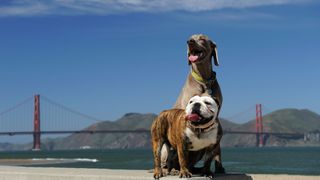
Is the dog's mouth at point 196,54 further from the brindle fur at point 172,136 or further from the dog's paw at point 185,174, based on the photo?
the dog's paw at point 185,174

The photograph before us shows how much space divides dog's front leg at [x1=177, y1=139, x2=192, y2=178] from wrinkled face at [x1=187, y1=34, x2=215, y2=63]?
879mm

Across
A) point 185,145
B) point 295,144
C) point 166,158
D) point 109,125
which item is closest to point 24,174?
point 166,158

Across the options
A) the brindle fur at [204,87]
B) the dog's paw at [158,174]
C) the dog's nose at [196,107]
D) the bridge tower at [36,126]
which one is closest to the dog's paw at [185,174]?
the brindle fur at [204,87]

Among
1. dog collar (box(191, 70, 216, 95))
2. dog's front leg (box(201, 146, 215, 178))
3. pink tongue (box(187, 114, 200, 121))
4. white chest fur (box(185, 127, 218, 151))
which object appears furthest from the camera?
dog collar (box(191, 70, 216, 95))

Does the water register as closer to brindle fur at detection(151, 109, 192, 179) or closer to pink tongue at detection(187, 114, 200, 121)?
brindle fur at detection(151, 109, 192, 179)

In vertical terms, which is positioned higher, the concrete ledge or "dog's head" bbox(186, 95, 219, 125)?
"dog's head" bbox(186, 95, 219, 125)

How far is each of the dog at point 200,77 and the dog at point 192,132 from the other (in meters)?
0.11

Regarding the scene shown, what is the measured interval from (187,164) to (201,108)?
2.10 ft

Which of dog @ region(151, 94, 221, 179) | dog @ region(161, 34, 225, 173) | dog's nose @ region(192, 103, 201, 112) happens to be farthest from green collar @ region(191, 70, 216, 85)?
dog's nose @ region(192, 103, 201, 112)

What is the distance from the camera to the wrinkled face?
230 inches

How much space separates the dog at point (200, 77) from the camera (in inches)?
232

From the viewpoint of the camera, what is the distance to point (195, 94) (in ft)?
19.6

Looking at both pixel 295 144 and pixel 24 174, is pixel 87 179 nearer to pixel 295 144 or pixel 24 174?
pixel 24 174

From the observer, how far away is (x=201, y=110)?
5465 millimetres
